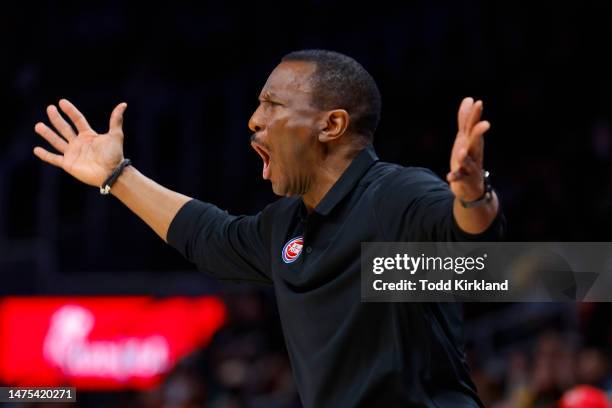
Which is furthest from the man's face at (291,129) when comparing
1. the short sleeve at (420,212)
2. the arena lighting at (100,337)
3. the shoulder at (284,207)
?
the arena lighting at (100,337)

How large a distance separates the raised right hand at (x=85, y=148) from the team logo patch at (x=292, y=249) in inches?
31.8

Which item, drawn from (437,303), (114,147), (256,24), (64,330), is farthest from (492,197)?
(256,24)

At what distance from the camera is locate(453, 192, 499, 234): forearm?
2.27m

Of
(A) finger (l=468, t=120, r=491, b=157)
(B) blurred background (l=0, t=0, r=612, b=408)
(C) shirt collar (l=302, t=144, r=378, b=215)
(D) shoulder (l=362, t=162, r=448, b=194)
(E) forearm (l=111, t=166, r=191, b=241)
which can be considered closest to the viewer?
(A) finger (l=468, t=120, r=491, b=157)

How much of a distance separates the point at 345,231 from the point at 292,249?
0.24 m

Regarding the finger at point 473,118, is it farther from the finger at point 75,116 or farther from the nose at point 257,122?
the finger at point 75,116

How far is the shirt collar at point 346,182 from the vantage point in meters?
Answer: 2.80

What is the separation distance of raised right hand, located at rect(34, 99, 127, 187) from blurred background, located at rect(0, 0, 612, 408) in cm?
488

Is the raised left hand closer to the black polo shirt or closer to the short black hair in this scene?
the black polo shirt

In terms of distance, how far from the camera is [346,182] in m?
2.83

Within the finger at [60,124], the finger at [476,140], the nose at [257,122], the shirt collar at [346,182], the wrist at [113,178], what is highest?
the finger at [60,124]

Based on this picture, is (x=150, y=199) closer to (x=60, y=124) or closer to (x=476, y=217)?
(x=60, y=124)

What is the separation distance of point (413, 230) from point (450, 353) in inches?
14.5

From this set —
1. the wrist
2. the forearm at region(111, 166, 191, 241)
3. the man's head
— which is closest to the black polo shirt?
the man's head
